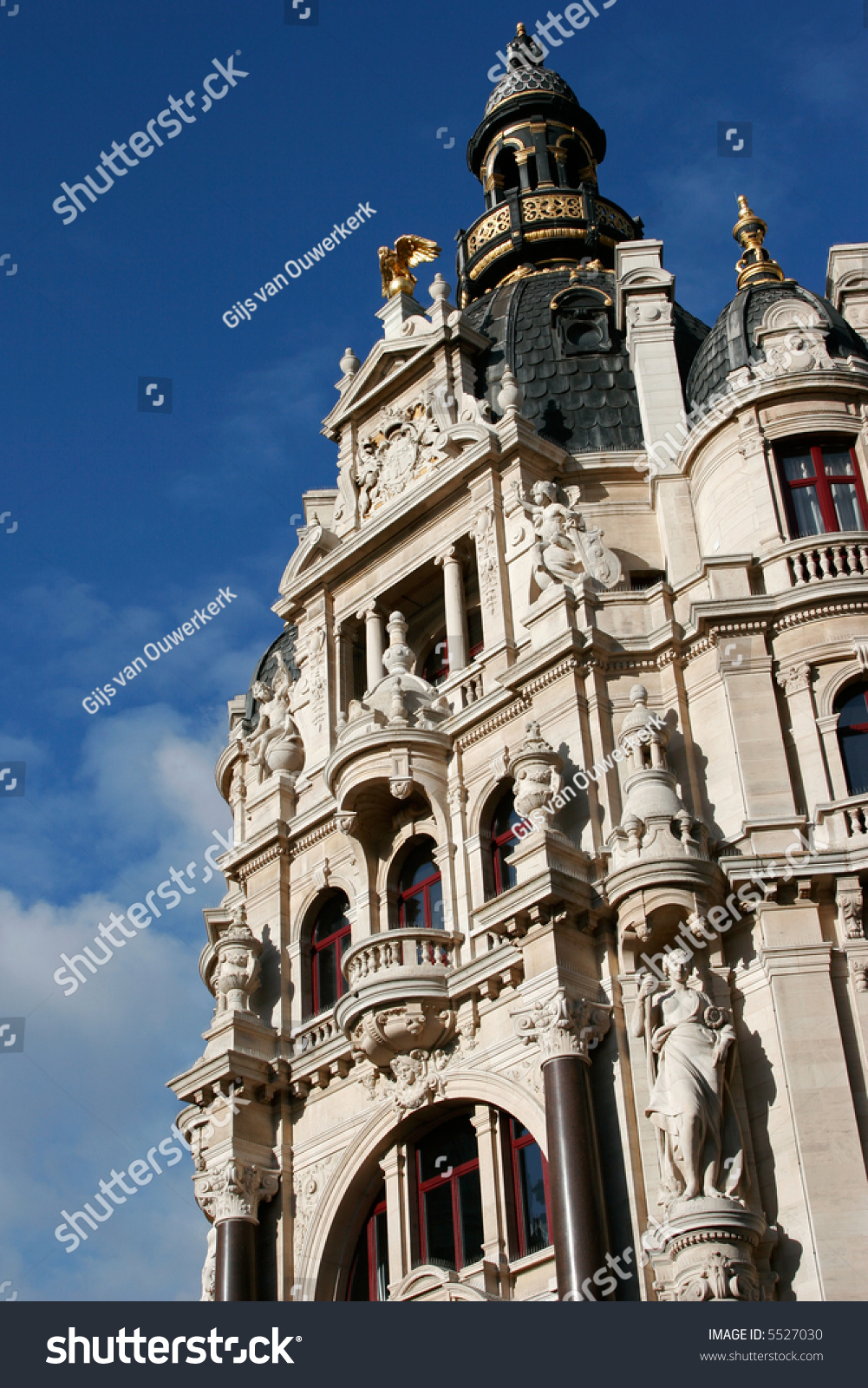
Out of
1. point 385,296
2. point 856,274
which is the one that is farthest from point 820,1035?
point 385,296

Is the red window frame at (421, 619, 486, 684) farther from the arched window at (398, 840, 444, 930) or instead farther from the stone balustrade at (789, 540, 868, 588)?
the stone balustrade at (789, 540, 868, 588)

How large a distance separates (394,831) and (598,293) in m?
13.6

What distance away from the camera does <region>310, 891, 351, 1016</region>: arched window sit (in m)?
31.7

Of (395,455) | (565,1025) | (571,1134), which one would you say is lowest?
(571,1134)

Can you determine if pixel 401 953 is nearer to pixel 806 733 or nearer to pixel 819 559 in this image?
pixel 806 733

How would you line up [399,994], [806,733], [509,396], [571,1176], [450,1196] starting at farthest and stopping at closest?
[509,396]
[399,994]
[450,1196]
[806,733]
[571,1176]

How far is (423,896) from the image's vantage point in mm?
30828

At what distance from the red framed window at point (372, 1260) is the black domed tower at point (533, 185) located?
23.5 meters

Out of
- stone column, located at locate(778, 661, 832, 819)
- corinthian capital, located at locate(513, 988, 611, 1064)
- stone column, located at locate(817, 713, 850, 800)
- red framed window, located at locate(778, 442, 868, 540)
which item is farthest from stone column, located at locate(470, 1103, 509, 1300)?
red framed window, located at locate(778, 442, 868, 540)

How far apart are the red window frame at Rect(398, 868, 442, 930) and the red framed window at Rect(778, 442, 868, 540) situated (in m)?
8.13

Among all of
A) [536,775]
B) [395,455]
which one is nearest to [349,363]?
[395,455]

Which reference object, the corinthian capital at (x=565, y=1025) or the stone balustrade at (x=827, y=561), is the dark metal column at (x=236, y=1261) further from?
the stone balustrade at (x=827, y=561)

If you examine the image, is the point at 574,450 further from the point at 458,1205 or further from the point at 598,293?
the point at 458,1205

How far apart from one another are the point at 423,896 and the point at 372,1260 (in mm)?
5875
